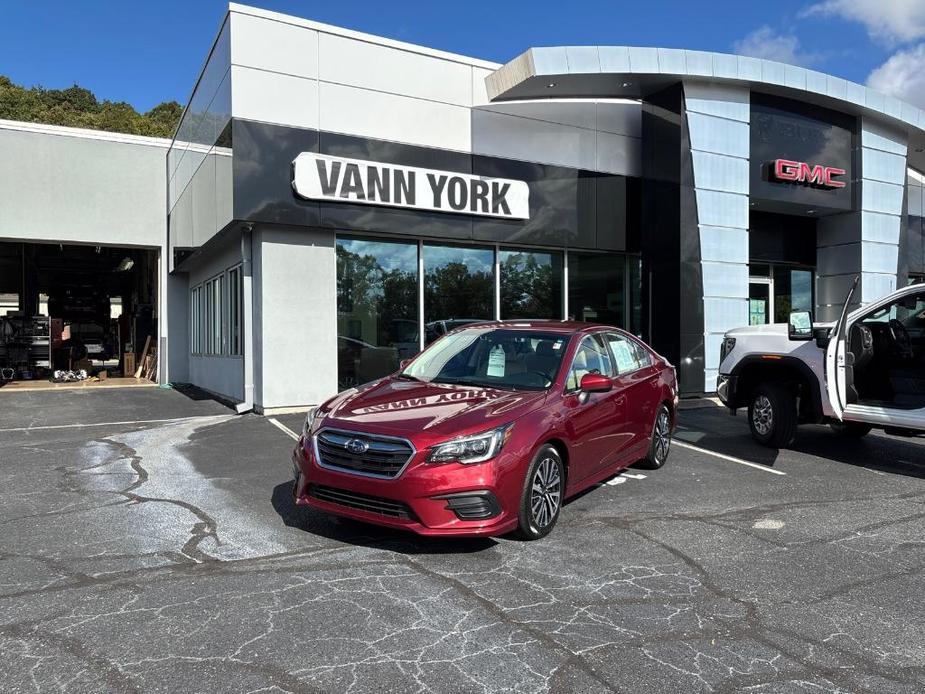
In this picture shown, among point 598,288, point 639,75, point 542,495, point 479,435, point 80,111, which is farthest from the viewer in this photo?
point 80,111

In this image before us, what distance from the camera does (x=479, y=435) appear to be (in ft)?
14.2

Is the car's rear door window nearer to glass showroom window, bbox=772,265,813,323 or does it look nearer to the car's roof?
the car's roof

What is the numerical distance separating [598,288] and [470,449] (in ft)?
34.8

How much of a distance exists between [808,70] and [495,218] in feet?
24.0

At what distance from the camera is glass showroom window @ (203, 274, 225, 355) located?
14.0m

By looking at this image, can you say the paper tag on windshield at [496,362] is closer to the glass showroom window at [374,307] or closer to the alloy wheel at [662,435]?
the alloy wheel at [662,435]

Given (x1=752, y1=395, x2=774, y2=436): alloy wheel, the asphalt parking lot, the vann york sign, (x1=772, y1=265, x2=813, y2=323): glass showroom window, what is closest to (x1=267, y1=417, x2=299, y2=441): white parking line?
the asphalt parking lot

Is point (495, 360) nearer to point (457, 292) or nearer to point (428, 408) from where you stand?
point (428, 408)

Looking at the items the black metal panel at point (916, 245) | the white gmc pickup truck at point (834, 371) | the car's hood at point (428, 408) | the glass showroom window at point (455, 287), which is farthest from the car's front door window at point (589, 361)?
the black metal panel at point (916, 245)

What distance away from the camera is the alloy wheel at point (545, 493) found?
4.64m

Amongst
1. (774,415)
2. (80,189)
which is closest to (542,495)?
(774,415)

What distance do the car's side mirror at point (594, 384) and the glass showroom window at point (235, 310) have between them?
27.3ft

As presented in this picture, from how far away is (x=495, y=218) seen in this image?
41.3 feet

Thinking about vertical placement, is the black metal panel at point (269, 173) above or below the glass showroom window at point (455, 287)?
above
